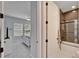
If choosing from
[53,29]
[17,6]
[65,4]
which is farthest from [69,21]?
[17,6]

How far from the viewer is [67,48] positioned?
2805 mm

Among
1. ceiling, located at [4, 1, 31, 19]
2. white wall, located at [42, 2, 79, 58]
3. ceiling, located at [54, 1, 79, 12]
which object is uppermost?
ceiling, located at [4, 1, 31, 19]

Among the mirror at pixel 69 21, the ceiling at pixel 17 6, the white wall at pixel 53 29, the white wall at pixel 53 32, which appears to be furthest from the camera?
the ceiling at pixel 17 6

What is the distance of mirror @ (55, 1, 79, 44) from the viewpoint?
2621 mm

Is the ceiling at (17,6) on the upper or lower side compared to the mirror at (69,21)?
upper

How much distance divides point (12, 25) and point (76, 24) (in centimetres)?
651

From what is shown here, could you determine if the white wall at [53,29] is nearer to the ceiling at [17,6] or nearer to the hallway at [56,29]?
the hallway at [56,29]

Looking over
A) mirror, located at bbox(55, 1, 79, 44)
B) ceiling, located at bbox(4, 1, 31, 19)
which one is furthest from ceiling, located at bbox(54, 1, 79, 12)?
ceiling, located at bbox(4, 1, 31, 19)

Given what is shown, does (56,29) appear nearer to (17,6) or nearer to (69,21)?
(69,21)

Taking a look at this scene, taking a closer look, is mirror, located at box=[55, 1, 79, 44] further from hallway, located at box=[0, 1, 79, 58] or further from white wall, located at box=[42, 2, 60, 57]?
white wall, located at box=[42, 2, 60, 57]

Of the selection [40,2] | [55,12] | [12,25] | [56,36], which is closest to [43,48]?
[56,36]

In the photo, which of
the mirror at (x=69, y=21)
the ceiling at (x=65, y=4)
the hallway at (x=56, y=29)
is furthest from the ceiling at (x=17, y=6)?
the mirror at (x=69, y=21)

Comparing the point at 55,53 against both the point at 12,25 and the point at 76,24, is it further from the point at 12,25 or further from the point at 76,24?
the point at 12,25

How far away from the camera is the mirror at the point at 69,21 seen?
2621mm
